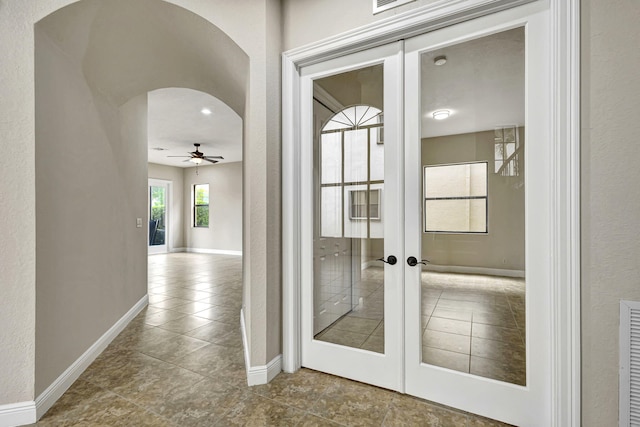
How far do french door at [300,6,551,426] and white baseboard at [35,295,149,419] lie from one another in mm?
1656

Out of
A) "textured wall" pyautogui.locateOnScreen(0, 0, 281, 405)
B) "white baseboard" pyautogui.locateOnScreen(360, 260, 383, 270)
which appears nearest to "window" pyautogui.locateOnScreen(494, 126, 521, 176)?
"white baseboard" pyautogui.locateOnScreen(360, 260, 383, 270)

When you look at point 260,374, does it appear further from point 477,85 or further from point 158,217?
point 158,217

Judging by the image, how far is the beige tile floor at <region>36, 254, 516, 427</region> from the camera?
1728 mm

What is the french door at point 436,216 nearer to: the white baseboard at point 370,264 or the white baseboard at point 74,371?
the white baseboard at point 370,264

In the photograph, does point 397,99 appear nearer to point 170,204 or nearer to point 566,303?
point 566,303

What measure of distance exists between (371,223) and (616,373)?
1.44m

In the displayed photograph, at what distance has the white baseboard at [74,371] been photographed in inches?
71.1

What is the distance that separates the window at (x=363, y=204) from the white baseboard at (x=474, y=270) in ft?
1.67

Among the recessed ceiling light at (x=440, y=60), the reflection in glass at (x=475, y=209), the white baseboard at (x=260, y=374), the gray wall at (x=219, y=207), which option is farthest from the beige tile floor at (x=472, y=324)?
the gray wall at (x=219, y=207)

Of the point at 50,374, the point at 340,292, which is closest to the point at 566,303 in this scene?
the point at 340,292

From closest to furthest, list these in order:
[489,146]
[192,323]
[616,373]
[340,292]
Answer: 1. [616,373]
2. [489,146]
3. [340,292]
4. [192,323]

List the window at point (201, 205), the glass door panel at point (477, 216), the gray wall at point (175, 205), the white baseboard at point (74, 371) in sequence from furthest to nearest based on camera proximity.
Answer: the window at point (201, 205)
the gray wall at point (175, 205)
the white baseboard at point (74, 371)
the glass door panel at point (477, 216)

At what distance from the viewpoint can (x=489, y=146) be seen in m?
1.79

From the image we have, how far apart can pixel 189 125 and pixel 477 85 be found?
17.6ft
